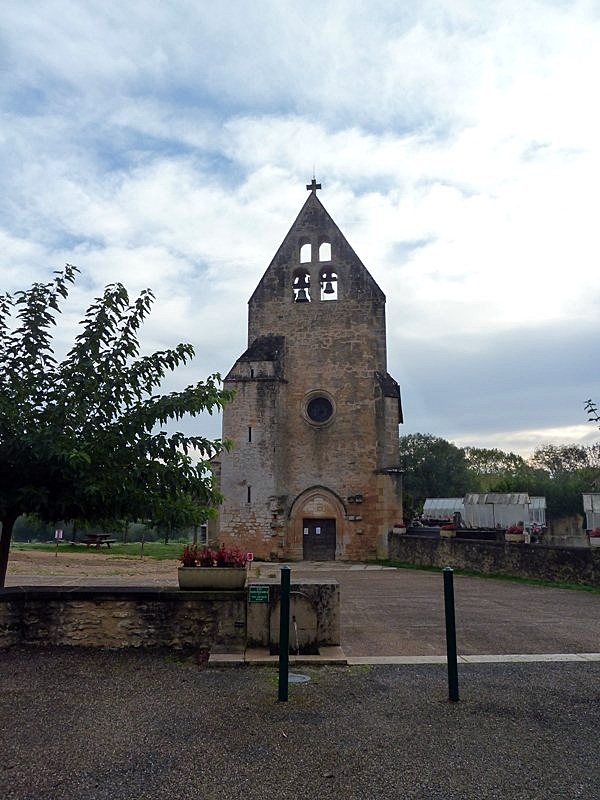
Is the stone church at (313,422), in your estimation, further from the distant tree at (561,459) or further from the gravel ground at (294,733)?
the distant tree at (561,459)

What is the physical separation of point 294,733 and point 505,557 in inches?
565

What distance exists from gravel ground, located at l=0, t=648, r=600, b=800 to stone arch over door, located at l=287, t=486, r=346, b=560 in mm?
18974

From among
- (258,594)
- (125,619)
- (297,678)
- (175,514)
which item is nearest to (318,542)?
(175,514)

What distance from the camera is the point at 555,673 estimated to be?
615cm

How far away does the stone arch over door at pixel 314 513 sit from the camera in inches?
989

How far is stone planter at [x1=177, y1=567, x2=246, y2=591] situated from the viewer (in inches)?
277

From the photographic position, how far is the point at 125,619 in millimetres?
6930

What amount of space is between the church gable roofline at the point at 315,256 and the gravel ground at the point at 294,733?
22169 millimetres

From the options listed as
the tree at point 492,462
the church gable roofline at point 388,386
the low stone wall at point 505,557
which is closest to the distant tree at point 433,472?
the tree at point 492,462

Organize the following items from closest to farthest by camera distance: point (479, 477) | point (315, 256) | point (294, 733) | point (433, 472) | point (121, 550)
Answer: point (294, 733) < point (315, 256) < point (121, 550) < point (433, 472) < point (479, 477)

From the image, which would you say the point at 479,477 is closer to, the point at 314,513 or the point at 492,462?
the point at 492,462

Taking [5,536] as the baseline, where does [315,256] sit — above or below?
above

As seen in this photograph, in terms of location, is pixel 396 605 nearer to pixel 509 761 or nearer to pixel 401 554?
pixel 509 761

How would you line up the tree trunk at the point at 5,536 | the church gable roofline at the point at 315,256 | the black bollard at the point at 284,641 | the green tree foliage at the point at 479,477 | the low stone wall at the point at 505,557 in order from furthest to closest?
the green tree foliage at the point at 479,477
the church gable roofline at the point at 315,256
the low stone wall at the point at 505,557
the tree trunk at the point at 5,536
the black bollard at the point at 284,641
